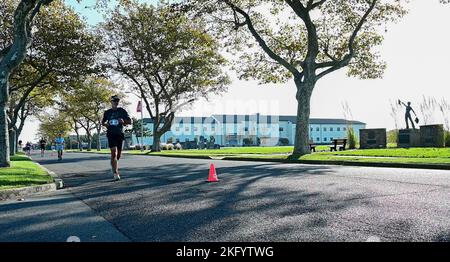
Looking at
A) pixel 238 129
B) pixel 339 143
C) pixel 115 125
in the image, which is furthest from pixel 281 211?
pixel 238 129

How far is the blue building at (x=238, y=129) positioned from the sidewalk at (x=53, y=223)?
98.6 m

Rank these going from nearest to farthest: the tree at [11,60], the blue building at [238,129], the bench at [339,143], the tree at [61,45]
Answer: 1. the tree at [11,60]
2. the tree at [61,45]
3. the bench at [339,143]
4. the blue building at [238,129]

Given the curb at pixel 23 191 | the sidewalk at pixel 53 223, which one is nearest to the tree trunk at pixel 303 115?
the curb at pixel 23 191

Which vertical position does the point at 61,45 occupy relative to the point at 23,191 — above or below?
above

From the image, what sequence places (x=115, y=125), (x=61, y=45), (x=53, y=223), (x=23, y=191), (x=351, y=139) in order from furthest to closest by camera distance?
(x=351, y=139) → (x=61, y=45) → (x=115, y=125) → (x=23, y=191) → (x=53, y=223)

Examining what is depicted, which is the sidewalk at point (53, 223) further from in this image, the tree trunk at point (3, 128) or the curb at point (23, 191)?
the tree trunk at point (3, 128)

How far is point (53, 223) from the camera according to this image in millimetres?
4703

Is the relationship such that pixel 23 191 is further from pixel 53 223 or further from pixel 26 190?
pixel 53 223

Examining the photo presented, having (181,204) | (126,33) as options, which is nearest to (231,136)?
(126,33)

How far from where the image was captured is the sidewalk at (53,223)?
3.96 meters

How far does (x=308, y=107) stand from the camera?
19.7 m

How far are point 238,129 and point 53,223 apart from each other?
354 ft
